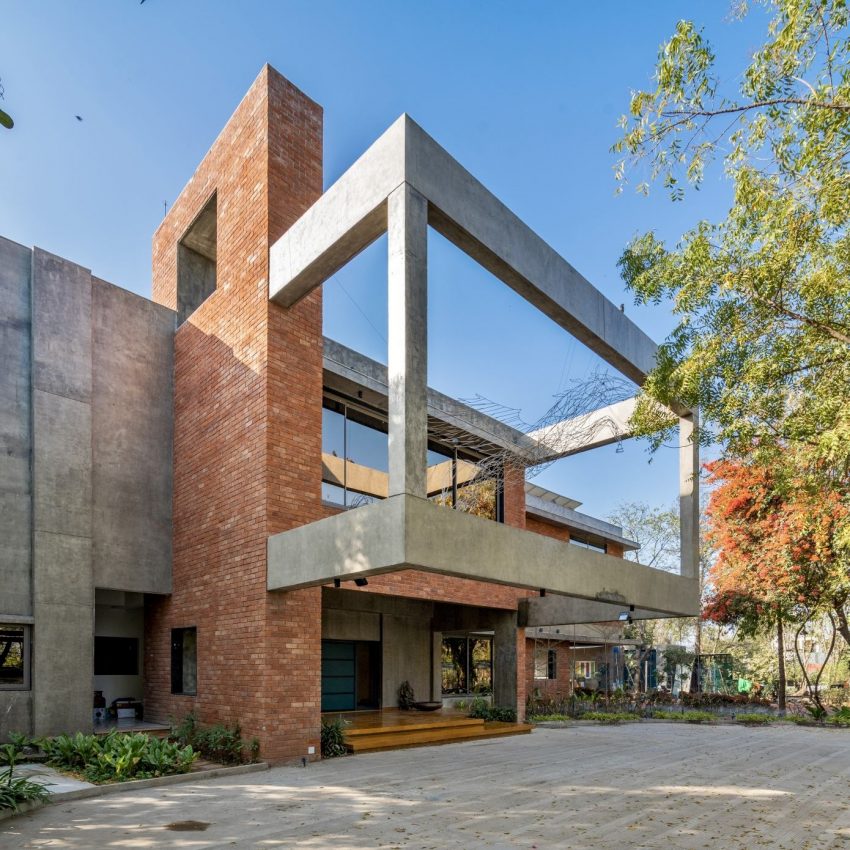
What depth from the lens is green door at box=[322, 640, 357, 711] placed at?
15.8 m

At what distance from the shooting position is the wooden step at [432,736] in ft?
37.8

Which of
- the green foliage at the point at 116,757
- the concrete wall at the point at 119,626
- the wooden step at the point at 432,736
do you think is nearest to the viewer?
the green foliage at the point at 116,757

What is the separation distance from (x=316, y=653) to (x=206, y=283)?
26.0 ft

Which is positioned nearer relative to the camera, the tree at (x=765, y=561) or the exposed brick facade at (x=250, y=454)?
the exposed brick facade at (x=250, y=454)

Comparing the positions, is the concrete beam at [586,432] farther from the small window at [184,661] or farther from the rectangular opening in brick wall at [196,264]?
the small window at [184,661]

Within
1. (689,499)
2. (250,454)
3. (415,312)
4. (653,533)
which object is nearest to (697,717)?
(689,499)

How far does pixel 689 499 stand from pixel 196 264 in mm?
10622

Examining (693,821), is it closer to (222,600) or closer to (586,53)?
(222,600)

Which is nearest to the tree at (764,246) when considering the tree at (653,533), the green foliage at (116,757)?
the green foliage at (116,757)

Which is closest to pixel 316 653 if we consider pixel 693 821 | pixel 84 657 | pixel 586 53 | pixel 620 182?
pixel 84 657

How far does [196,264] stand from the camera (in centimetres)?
1443

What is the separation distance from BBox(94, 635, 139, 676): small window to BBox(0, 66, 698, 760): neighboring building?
0.03 metres

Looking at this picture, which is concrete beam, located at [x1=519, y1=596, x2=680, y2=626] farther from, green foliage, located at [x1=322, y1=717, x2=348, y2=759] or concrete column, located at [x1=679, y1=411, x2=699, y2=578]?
green foliage, located at [x1=322, y1=717, x2=348, y2=759]

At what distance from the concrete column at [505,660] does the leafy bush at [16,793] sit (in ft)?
33.9
